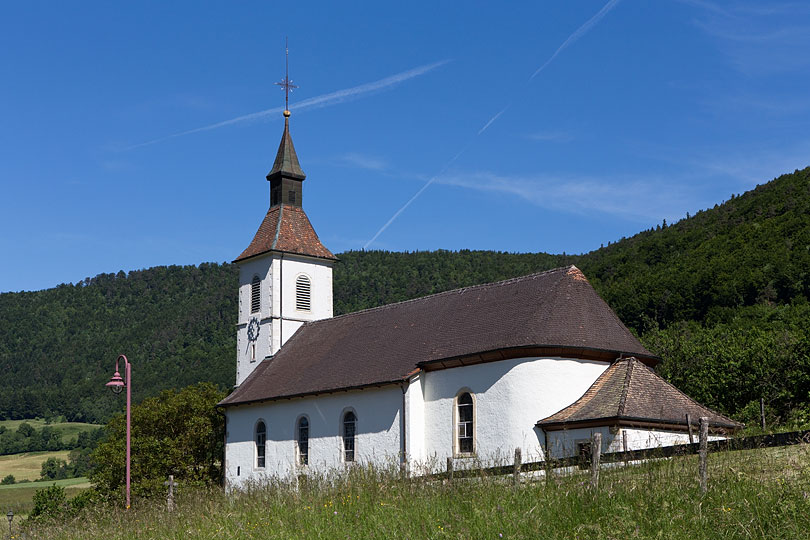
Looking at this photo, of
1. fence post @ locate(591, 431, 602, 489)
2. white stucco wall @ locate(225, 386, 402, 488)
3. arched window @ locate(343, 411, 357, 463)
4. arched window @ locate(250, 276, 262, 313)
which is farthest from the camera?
arched window @ locate(250, 276, 262, 313)

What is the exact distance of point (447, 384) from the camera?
29.7 metres

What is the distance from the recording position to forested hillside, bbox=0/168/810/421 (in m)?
38.3

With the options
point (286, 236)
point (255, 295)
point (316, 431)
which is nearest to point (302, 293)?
point (255, 295)

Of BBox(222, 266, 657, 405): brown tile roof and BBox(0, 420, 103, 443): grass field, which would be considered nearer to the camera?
BBox(222, 266, 657, 405): brown tile roof

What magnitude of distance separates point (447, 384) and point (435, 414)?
107 centimetres

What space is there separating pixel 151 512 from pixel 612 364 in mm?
16581

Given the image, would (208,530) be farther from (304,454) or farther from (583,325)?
(304,454)

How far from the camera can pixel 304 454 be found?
34656mm

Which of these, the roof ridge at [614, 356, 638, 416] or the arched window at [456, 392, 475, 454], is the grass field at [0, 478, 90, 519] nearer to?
the arched window at [456, 392, 475, 454]

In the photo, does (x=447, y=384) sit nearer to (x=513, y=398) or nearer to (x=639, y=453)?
(x=513, y=398)

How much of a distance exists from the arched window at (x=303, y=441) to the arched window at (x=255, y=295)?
8.66m

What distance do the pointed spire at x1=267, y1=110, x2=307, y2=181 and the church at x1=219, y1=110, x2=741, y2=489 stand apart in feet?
12.6

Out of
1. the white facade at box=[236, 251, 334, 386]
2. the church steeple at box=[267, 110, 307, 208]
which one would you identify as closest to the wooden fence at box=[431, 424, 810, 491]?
the white facade at box=[236, 251, 334, 386]

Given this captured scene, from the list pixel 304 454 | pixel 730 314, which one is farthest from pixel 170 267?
pixel 304 454
